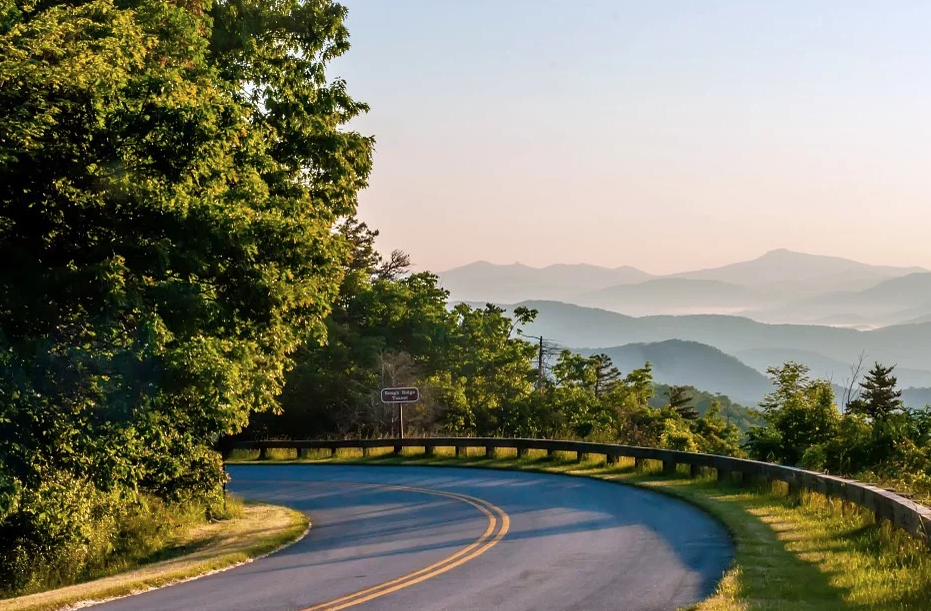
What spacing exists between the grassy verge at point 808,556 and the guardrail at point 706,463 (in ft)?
0.91

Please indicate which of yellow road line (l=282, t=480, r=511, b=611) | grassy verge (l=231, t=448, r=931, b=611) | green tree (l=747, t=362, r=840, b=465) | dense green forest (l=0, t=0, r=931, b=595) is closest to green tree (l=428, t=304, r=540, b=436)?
green tree (l=747, t=362, r=840, b=465)

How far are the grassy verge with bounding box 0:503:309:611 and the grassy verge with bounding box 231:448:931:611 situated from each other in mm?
8139

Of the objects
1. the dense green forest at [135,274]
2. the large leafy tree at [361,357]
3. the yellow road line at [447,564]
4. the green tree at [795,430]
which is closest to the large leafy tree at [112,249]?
the dense green forest at [135,274]

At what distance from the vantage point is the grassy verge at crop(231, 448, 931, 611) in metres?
12.2

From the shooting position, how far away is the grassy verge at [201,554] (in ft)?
47.1

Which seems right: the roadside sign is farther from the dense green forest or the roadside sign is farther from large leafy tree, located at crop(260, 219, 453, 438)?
the dense green forest

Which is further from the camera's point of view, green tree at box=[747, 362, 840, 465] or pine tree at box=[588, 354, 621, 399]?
pine tree at box=[588, 354, 621, 399]

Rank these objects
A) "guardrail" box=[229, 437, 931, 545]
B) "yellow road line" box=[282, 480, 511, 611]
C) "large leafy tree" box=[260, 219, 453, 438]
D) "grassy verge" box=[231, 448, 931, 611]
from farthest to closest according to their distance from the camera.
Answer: "large leafy tree" box=[260, 219, 453, 438] < "guardrail" box=[229, 437, 931, 545] < "yellow road line" box=[282, 480, 511, 611] < "grassy verge" box=[231, 448, 931, 611]

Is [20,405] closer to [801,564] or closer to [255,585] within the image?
[255,585]

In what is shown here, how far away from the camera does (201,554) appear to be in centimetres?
1873

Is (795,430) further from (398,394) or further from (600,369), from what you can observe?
(600,369)

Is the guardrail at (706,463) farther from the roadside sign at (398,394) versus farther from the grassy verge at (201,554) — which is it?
the grassy verge at (201,554)

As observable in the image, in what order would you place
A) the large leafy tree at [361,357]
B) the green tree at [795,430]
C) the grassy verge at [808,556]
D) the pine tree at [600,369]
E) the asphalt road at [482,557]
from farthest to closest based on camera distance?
the pine tree at [600,369] < the large leafy tree at [361,357] < the green tree at [795,430] < the asphalt road at [482,557] < the grassy verge at [808,556]

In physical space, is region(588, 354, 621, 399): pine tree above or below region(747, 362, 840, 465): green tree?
above
